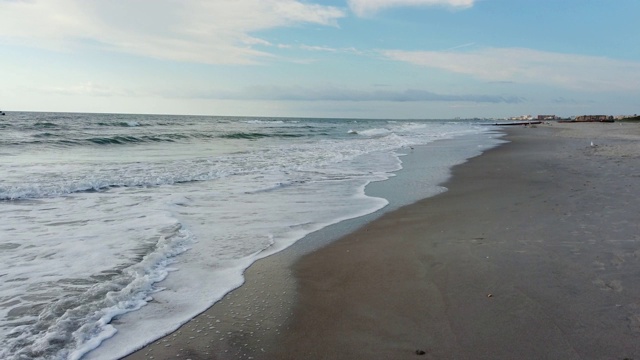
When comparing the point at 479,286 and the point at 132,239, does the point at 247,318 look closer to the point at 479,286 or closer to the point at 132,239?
the point at 479,286

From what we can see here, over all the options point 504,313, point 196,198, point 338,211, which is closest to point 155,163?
point 196,198

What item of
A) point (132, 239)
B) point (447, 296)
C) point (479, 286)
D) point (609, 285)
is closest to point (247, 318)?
point (447, 296)

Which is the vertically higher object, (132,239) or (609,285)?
(609,285)

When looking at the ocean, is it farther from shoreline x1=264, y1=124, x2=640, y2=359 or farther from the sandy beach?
shoreline x1=264, y1=124, x2=640, y2=359

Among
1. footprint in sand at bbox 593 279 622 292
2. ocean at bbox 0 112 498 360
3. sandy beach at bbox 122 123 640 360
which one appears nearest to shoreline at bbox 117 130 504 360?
sandy beach at bbox 122 123 640 360

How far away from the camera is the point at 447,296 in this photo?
374cm

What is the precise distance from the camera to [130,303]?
12.2 ft

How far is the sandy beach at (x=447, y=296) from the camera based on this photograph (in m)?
2.93

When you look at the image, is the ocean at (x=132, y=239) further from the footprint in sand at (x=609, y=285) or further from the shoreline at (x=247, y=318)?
the footprint in sand at (x=609, y=285)

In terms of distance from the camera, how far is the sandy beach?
9.62 feet

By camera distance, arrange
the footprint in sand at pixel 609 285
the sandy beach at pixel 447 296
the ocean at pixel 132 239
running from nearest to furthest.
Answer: the sandy beach at pixel 447 296
the ocean at pixel 132 239
the footprint in sand at pixel 609 285

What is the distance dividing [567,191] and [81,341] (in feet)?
27.8

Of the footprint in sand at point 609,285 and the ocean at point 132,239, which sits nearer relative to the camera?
the ocean at point 132,239

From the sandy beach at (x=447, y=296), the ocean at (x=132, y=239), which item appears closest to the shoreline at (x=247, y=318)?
the sandy beach at (x=447, y=296)
